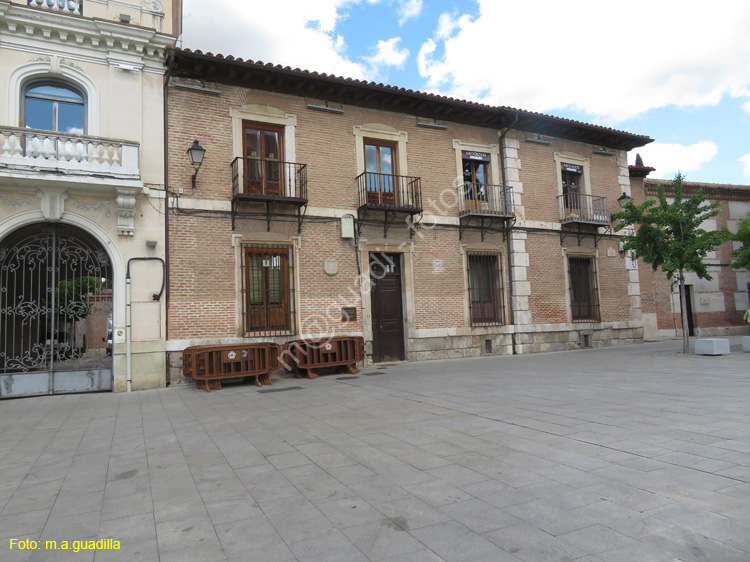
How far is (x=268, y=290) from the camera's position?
11.2 meters

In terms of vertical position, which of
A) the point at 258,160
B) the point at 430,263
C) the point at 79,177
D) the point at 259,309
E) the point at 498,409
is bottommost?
the point at 498,409

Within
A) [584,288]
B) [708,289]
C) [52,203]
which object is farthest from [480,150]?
[708,289]

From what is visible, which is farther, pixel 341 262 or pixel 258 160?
pixel 341 262

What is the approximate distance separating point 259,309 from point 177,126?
4.59 metres

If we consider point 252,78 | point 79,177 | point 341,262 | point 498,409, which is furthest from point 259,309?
point 498,409

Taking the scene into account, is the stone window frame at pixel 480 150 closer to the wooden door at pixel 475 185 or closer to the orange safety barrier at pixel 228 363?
the wooden door at pixel 475 185

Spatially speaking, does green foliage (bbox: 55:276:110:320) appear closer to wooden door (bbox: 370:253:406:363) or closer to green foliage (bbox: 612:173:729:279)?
wooden door (bbox: 370:253:406:363)

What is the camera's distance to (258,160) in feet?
36.8

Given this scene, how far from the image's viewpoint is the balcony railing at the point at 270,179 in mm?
10875

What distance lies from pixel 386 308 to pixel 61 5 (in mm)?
9943

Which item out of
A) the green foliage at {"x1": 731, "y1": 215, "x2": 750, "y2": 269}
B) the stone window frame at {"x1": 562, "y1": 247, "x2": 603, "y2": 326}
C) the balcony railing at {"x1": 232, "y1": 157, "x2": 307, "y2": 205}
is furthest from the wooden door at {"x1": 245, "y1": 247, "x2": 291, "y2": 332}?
the green foliage at {"x1": 731, "y1": 215, "x2": 750, "y2": 269}

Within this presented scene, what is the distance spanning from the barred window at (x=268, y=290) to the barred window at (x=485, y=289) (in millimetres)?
5571

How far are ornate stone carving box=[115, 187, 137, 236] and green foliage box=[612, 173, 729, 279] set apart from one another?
1277 centimetres

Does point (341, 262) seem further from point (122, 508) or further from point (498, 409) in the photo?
point (122, 508)
